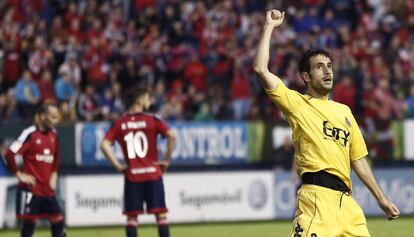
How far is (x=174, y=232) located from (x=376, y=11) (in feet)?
40.5

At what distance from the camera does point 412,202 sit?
21375mm

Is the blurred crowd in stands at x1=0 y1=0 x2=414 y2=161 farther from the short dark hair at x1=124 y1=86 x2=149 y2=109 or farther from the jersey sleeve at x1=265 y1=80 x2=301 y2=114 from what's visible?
the jersey sleeve at x1=265 y1=80 x2=301 y2=114

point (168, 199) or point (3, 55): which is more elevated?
point (3, 55)

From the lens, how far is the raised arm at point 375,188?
326 inches

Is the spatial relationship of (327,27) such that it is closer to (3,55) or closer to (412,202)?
(412,202)

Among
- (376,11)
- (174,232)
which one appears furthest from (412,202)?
(376,11)

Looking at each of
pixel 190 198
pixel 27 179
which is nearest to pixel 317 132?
pixel 27 179

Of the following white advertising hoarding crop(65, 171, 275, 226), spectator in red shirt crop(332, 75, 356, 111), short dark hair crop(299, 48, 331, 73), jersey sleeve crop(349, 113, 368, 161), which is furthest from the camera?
spectator in red shirt crop(332, 75, 356, 111)

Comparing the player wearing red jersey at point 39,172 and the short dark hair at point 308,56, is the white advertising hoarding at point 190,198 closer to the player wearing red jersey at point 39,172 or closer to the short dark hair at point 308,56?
the player wearing red jersey at point 39,172

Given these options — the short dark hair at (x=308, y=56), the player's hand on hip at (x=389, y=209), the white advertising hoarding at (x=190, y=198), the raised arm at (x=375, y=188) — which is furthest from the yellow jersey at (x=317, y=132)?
the white advertising hoarding at (x=190, y=198)

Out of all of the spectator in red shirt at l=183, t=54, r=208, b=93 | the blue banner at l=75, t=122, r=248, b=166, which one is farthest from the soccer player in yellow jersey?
the spectator in red shirt at l=183, t=54, r=208, b=93

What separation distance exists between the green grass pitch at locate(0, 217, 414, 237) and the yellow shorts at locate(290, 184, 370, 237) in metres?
8.55

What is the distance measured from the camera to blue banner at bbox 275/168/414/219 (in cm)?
2072

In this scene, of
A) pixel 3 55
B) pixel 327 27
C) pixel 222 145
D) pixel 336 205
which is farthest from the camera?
pixel 327 27
